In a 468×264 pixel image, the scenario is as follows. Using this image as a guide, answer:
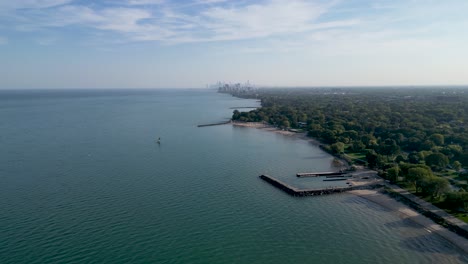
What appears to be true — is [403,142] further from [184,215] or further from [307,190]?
[184,215]

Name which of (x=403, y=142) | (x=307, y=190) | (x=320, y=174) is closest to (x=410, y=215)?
(x=307, y=190)

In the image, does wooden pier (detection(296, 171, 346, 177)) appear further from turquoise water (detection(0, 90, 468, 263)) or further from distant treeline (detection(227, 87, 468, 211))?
distant treeline (detection(227, 87, 468, 211))

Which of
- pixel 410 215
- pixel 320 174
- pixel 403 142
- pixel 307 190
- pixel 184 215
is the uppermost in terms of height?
pixel 403 142

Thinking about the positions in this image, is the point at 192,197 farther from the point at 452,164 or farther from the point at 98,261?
the point at 452,164

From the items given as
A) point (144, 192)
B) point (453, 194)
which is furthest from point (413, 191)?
point (144, 192)

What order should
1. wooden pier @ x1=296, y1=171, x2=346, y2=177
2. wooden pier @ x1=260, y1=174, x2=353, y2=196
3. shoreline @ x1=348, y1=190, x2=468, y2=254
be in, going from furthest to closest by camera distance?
wooden pier @ x1=296, y1=171, x2=346, y2=177 < wooden pier @ x1=260, y1=174, x2=353, y2=196 < shoreline @ x1=348, y1=190, x2=468, y2=254

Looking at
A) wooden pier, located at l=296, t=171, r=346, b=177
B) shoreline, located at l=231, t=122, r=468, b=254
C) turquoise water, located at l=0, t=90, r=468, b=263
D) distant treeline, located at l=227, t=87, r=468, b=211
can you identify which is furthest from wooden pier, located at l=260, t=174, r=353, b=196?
distant treeline, located at l=227, t=87, r=468, b=211

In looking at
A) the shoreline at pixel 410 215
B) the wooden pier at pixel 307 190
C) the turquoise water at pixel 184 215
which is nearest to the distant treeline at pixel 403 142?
→ the shoreline at pixel 410 215

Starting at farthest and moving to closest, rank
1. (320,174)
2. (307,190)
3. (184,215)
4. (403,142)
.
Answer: (403,142) → (320,174) → (307,190) → (184,215)
